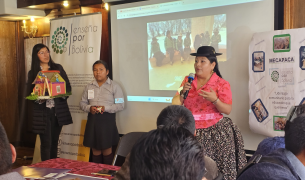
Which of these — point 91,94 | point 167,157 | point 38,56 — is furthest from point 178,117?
point 38,56

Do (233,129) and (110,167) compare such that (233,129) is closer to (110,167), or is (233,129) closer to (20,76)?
(110,167)

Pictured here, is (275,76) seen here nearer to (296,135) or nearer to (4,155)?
(296,135)

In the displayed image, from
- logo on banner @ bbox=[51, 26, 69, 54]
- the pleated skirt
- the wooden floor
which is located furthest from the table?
the wooden floor

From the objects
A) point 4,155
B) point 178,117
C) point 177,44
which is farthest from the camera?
point 177,44

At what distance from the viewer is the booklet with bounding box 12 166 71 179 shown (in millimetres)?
1903

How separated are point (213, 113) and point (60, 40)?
298 centimetres

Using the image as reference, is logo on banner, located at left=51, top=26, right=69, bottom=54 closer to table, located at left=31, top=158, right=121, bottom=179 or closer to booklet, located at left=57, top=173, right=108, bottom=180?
table, located at left=31, top=158, right=121, bottom=179

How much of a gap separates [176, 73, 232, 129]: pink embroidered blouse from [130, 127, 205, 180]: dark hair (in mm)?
1859

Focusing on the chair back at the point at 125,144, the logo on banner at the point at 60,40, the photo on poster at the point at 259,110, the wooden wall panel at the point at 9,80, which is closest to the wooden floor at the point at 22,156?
the wooden wall panel at the point at 9,80

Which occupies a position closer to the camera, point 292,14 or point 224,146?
point 224,146

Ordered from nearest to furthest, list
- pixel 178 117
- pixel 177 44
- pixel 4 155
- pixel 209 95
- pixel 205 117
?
pixel 4 155, pixel 178 117, pixel 209 95, pixel 205 117, pixel 177 44

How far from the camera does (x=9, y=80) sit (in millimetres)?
5910

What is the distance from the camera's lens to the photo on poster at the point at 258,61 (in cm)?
299

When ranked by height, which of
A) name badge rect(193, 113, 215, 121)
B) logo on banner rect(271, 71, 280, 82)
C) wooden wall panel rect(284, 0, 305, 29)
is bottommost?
name badge rect(193, 113, 215, 121)
